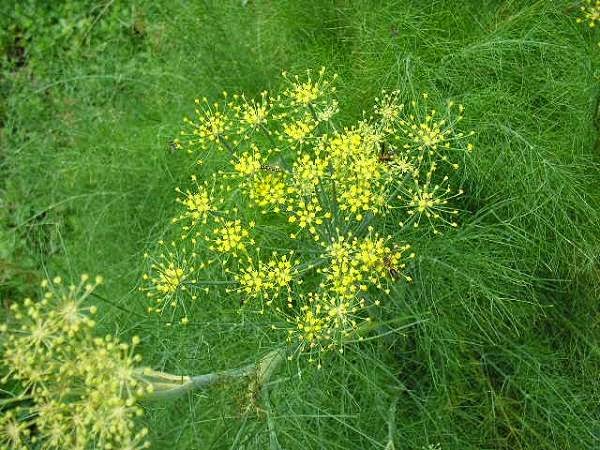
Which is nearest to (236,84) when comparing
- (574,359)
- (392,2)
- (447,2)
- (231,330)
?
(392,2)

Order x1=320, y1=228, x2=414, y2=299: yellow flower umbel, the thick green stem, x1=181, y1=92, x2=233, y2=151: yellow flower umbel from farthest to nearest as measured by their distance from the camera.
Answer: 1. x1=181, y1=92, x2=233, y2=151: yellow flower umbel
2. x1=320, y1=228, x2=414, y2=299: yellow flower umbel
3. the thick green stem

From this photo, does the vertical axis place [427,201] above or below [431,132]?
below

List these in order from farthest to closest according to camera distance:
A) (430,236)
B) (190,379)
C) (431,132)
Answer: (430,236), (431,132), (190,379)

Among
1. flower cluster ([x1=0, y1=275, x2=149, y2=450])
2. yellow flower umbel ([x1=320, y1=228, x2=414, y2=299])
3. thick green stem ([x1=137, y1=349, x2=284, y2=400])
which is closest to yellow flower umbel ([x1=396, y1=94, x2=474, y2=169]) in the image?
yellow flower umbel ([x1=320, y1=228, x2=414, y2=299])

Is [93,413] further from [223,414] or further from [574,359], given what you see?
[574,359]

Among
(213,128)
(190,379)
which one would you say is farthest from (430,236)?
(190,379)

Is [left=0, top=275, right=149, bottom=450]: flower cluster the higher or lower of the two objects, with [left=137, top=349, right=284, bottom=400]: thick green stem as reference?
higher

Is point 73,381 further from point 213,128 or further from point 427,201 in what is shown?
point 427,201

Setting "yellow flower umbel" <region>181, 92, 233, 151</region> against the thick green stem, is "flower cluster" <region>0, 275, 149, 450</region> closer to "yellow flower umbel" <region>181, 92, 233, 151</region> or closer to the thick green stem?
the thick green stem

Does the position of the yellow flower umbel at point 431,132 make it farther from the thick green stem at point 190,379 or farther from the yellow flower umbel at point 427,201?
the thick green stem at point 190,379
